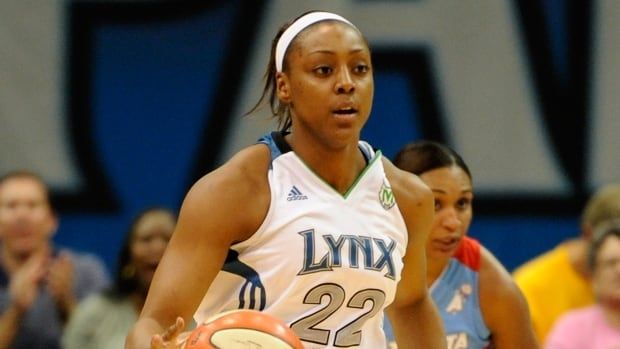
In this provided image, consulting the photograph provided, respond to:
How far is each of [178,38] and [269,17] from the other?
48 centimetres

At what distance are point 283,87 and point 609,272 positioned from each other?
2.31 m

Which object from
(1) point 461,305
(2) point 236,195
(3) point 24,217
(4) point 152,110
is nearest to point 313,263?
(2) point 236,195

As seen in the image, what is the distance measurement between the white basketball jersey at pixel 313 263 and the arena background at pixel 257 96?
361 cm

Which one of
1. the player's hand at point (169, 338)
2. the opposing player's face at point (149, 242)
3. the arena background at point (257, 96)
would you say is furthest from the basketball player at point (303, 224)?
the arena background at point (257, 96)

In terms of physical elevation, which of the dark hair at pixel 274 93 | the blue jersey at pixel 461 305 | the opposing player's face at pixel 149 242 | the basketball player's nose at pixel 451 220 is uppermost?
the dark hair at pixel 274 93

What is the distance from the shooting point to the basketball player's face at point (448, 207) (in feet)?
14.4

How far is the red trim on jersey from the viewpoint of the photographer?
461cm

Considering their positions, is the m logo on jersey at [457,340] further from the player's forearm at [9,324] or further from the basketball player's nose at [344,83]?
the player's forearm at [9,324]

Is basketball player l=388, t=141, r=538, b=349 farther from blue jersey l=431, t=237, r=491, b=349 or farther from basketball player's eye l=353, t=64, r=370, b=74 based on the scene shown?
basketball player's eye l=353, t=64, r=370, b=74

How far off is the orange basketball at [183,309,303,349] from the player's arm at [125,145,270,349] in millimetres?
131

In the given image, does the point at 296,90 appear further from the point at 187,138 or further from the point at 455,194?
the point at 187,138

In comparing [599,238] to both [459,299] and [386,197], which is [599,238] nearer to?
[459,299]

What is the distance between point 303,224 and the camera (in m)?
3.49

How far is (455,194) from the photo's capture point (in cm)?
443
